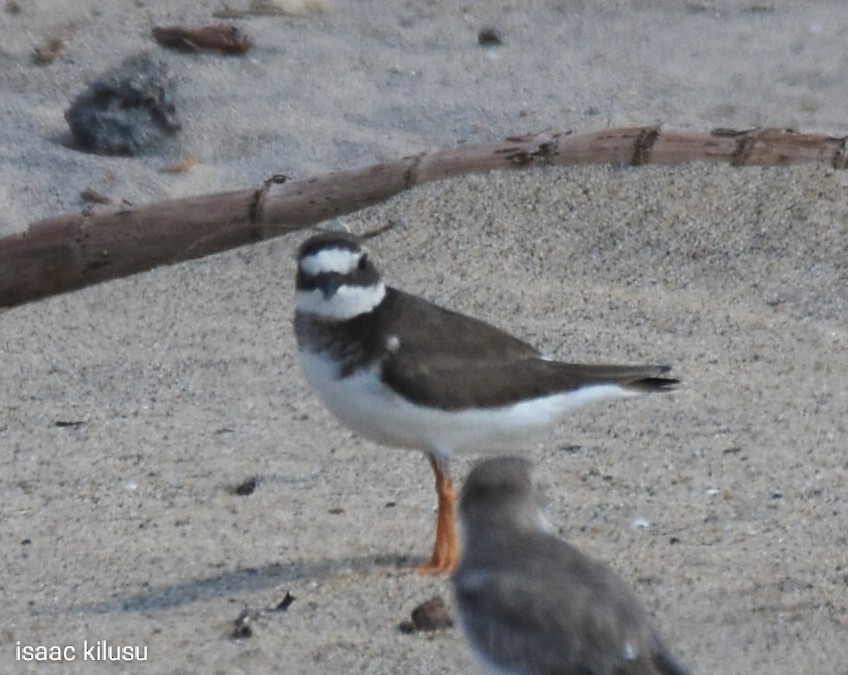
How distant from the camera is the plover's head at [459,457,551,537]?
12.8ft

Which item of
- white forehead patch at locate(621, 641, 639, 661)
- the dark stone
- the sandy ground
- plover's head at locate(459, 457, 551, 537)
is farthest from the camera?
the dark stone

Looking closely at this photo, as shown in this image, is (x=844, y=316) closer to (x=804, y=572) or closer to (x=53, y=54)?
(x=804, y=572)

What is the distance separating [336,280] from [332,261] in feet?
0.21

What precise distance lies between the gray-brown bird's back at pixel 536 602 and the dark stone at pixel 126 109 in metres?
4.98

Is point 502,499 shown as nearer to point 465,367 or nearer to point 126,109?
point 465,367

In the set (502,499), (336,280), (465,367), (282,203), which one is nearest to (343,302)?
(336,280)

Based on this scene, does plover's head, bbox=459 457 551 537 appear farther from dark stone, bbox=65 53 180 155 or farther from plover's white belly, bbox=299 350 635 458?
dark stone, bbox=65 53 180 155

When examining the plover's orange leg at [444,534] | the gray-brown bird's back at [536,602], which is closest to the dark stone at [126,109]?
the plover's orange leg at [444,534]

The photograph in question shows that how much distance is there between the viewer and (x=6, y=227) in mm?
7832

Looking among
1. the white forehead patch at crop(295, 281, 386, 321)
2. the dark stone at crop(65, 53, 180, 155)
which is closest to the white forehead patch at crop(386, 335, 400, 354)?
the white forehead patch at crop(295, 281, 386, 321)

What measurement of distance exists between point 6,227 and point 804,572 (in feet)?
14.3

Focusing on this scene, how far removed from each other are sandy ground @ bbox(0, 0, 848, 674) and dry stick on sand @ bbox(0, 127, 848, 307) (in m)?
0.08

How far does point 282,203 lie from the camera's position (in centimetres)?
718

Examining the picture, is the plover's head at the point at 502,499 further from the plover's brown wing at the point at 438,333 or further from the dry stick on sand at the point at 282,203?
the dry stick on sand at the point at 282,203
